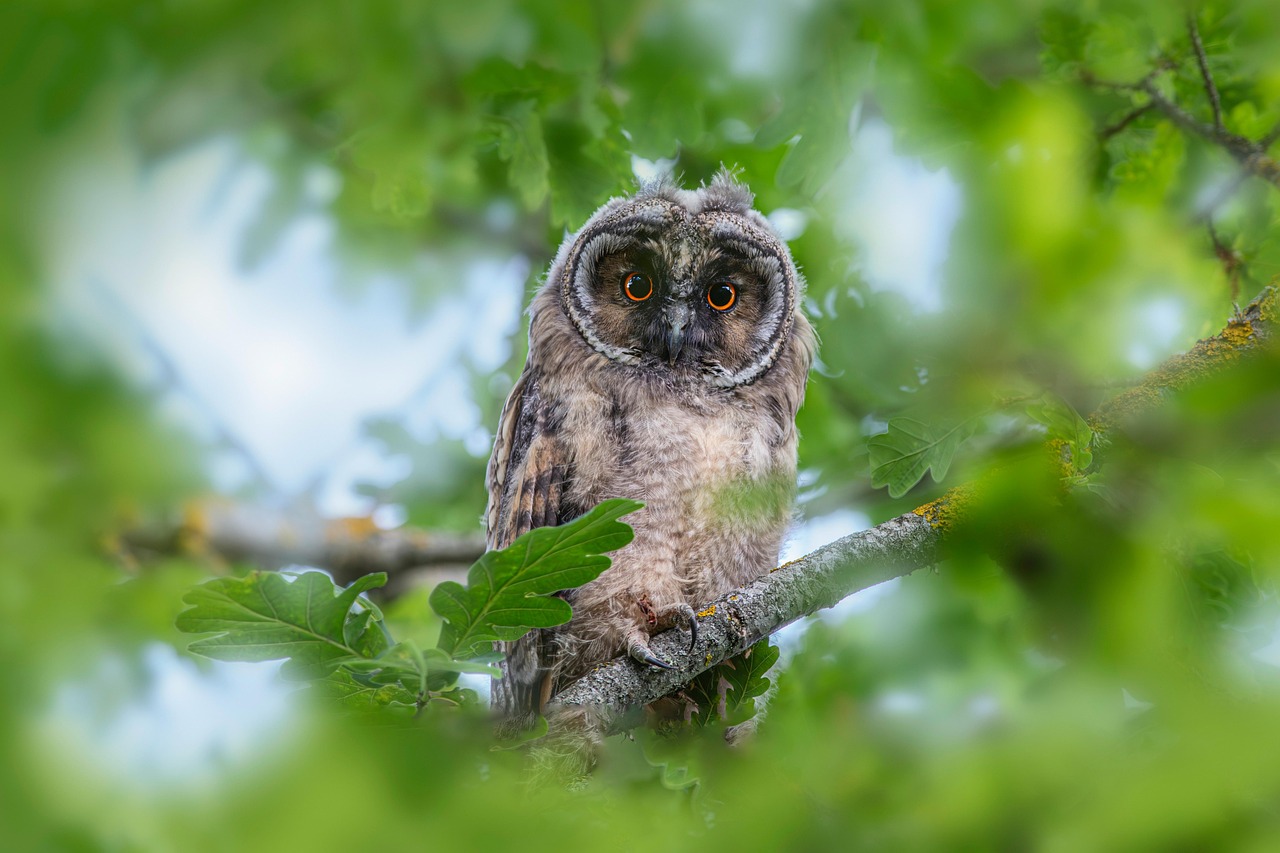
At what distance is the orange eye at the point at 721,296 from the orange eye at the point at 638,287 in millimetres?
215

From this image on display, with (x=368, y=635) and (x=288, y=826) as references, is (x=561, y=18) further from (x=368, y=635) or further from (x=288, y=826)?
(x=288, y=826)

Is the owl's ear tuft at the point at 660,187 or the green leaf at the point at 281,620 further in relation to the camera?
the owl's ear tuft at the point at 660,187

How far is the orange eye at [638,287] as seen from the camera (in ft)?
10.7

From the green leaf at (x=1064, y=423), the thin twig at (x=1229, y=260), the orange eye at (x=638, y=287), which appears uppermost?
the orange eye at (x=638, y=287)

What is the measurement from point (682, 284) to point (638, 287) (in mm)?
171

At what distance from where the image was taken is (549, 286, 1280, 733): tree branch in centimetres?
195

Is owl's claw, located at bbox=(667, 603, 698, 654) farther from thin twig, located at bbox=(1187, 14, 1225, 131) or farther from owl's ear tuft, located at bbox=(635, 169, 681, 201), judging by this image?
thin twig, located at bbox=(1187, 14, 1225, 131)

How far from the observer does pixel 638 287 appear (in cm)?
326

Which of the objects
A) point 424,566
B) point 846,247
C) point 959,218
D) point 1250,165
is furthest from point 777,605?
point 424,566

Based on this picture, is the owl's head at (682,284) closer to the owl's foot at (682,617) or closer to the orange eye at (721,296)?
the orange eye at (721,296)

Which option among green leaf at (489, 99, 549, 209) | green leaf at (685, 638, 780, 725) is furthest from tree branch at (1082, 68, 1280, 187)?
green leaf at (685, 638, 780, 725)

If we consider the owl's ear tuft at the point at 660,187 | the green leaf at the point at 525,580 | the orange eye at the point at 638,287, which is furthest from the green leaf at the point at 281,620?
the owl's ear tuft at the point at 660,187

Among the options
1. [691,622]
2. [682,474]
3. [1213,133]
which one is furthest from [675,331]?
[1213,133]

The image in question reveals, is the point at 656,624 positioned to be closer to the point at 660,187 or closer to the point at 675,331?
the point at 675,331
